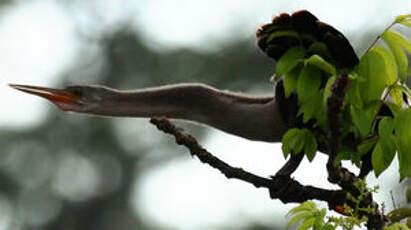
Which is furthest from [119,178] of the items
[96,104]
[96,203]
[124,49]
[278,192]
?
[278,192]

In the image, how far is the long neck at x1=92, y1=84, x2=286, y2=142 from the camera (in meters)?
6.38

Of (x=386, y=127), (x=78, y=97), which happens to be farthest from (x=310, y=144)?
(x=78, y=97)

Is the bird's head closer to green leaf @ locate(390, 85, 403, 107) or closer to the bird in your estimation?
the bird

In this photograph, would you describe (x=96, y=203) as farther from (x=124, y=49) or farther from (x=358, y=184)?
(x=358, y=184)

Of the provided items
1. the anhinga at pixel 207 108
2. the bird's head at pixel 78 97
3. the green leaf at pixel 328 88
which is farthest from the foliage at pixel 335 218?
the bird's head at pixel 78 97

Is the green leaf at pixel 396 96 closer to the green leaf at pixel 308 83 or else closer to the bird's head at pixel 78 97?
→ the green leaf at pixel 308 83

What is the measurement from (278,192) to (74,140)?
1752 cm

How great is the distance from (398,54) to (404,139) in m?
0.34

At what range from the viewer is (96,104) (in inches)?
274

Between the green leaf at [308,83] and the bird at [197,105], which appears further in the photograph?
the bird at [197,105]

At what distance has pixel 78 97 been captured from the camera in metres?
7.03

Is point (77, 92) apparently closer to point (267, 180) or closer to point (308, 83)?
point (267, 180)

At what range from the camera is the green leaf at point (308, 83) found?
188 inches

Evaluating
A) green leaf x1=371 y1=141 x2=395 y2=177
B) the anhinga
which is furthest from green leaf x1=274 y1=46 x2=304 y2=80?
the anhinga
